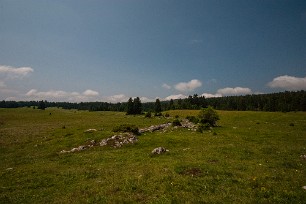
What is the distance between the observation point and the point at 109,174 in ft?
73.5

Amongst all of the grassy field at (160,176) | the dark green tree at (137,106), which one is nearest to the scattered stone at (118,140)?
the grassy field at (160,176)

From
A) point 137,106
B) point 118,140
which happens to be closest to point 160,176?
point 118,140

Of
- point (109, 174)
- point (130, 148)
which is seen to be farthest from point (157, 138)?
point (109, 174)

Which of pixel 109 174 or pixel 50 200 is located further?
Answer: pixel 109 174

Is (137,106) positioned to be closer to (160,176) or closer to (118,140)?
(118,140)

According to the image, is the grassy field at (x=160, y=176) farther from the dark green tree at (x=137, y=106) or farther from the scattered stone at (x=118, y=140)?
the dark green tree at (x=137, y=106)

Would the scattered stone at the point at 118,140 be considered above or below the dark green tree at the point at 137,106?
below

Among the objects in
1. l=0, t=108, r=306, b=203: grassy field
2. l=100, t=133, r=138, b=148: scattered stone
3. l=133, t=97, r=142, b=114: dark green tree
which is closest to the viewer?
l=0, t=108, r=306, b=203: grassy field

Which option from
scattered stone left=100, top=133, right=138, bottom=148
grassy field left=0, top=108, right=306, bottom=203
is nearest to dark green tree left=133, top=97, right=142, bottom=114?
scattered stone left=100, top=133, right=138, bottom=148

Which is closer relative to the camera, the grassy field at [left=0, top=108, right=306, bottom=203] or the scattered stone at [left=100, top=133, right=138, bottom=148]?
the grassy field at [left=0, top=108, right=306, bottom=203]

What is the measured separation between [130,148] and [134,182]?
1656cm

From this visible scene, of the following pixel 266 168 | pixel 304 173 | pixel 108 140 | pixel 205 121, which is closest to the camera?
pixel 304 173

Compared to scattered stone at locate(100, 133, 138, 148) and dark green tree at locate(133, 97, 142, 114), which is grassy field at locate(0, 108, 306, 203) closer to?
scattered stone at locate(100, 133, 138, 148)

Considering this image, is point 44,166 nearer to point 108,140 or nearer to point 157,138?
point 108,140
